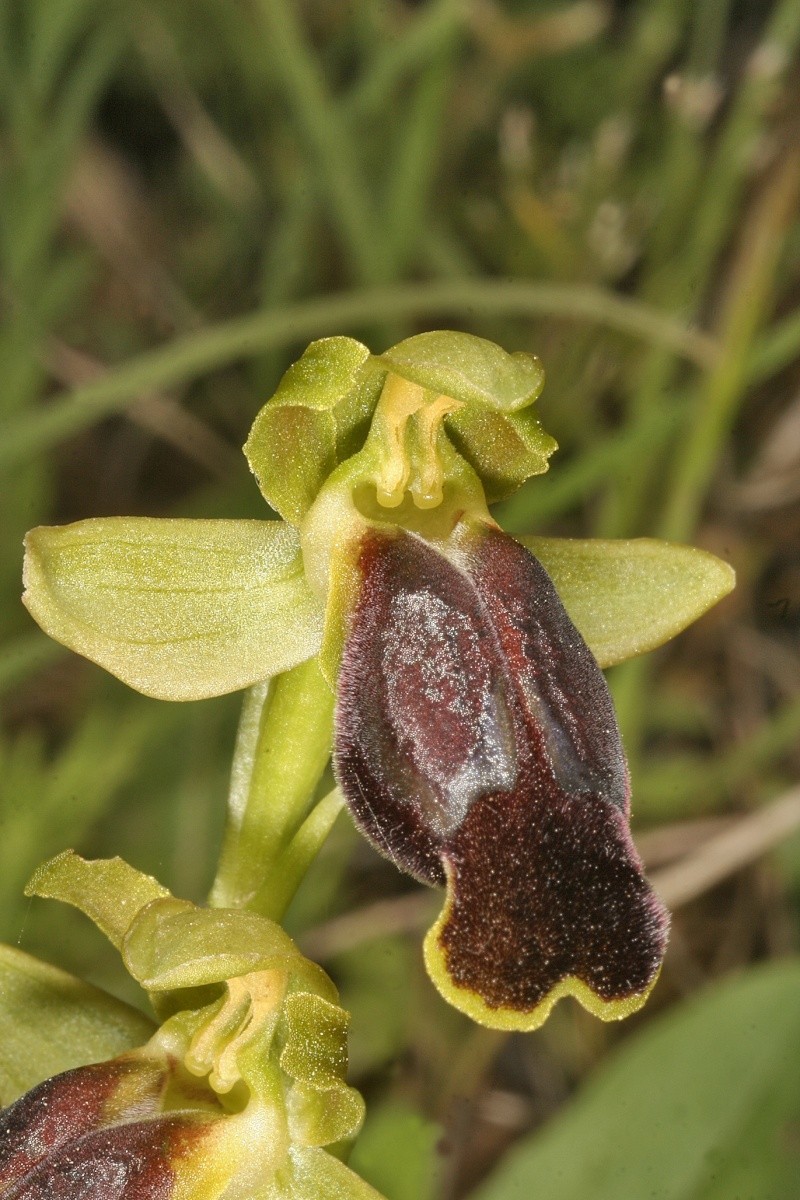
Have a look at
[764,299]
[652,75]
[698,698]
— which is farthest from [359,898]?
[652,75]

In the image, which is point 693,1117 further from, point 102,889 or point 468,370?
point 468,370

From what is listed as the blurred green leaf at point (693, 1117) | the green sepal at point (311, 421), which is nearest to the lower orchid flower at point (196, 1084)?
the green sepal at point (311, 421)

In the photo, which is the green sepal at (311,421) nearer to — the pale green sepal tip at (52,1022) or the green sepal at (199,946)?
the green sepal at (199,946)

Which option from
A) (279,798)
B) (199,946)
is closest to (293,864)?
(279,798)

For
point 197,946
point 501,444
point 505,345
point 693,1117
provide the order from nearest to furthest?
point 197,946, point 501,444, point 693,1117, point 505,345

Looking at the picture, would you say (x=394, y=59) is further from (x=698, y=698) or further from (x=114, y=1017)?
(x=114, y=1017)

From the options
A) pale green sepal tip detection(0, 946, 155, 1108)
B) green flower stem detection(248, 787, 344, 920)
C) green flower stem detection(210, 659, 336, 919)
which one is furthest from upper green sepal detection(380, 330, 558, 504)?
pale green sepal tip detection(0, 946, 155, 1108)
